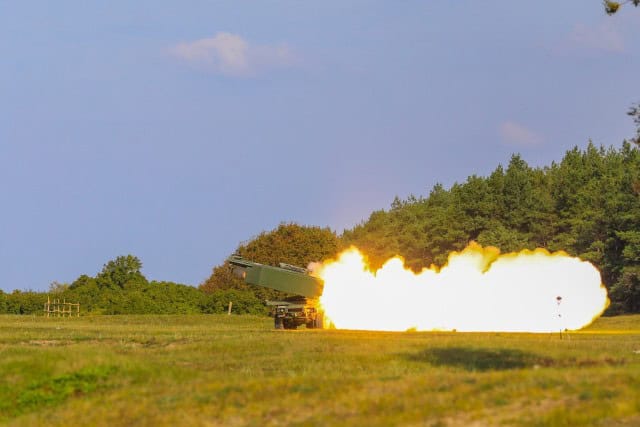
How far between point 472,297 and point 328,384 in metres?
39.5

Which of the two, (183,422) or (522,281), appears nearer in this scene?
(183,422)

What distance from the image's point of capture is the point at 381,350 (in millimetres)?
36469

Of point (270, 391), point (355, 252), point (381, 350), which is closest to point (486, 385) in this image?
point (270, 391)

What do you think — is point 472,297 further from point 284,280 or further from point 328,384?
point 328,384

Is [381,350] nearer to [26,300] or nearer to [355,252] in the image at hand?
[355,252]

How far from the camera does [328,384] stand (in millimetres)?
26234

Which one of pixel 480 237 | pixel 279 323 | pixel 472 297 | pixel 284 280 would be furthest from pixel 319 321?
pixel 480 237

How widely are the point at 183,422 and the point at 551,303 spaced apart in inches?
1728

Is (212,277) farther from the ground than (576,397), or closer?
farther from the ground

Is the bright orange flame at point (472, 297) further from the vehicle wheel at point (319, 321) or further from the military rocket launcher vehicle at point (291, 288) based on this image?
the military rocket launcher vehicle at point (291, 288)

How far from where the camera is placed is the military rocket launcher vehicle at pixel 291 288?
197 ft

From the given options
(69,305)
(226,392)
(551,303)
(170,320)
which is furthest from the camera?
(69,305)

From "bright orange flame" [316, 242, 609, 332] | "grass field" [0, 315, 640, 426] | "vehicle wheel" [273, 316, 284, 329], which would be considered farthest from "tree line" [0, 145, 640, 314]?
"grass field" [0, 315, 640, 426]

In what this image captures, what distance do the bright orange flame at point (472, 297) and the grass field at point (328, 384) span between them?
23.4 metres
